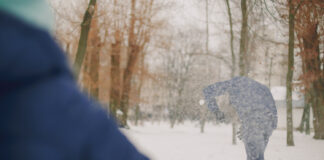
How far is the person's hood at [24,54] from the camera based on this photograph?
1.37 feet

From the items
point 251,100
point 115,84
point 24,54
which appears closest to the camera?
point 24,54

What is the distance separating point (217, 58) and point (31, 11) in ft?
69.4

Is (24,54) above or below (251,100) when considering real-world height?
above

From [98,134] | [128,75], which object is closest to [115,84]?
[128,75]

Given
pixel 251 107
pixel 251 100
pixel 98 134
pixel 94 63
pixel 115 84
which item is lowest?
pixel 115 84

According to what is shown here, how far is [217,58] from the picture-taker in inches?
834

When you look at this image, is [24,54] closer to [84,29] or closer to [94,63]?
[84,29]

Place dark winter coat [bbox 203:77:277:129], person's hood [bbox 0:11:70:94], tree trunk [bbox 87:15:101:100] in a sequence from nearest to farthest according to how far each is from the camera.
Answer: person's hood [bbox 0:11:70:94]
dark winter coat [bbox 203:77:277:129]
tree trunk [bbox 87:15:101:100]

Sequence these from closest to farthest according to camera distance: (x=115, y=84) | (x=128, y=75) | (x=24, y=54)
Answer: (x=24, y=54) < (x=115, y=84) < (x=128, y=75)

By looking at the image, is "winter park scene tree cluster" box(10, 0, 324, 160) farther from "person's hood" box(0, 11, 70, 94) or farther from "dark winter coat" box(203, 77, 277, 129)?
"person's hood" box(0, 11, 70, 94)

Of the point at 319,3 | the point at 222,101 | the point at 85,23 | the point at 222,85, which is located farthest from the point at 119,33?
the point at 222,85

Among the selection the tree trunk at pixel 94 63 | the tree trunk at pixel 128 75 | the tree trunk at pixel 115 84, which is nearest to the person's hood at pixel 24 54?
the tree trunk at pixel 94 63

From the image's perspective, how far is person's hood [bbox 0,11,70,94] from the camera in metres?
0.42

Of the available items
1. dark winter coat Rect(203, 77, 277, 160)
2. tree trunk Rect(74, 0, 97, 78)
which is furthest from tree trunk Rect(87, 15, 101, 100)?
dark winter coat Rect(203, 77, 277, 160)
